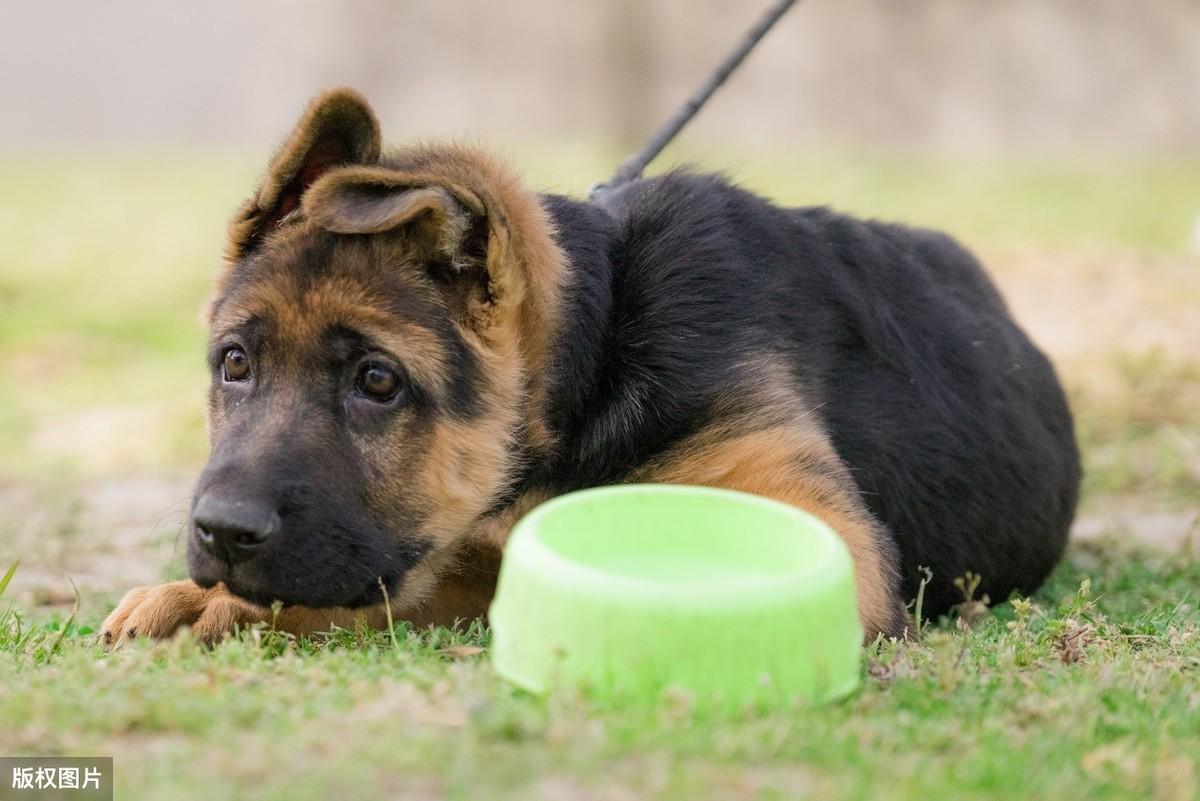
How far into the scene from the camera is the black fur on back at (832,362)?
5.16m

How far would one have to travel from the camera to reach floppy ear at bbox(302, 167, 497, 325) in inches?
185

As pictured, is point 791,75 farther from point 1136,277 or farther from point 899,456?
point 899,456

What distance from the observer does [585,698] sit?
371cm

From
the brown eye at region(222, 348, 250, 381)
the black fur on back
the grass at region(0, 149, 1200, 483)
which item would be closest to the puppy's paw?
the brown eye at region(222, 348, 250, 381)

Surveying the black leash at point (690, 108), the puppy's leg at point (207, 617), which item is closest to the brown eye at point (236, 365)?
the puppy's leg at point (207, 617)

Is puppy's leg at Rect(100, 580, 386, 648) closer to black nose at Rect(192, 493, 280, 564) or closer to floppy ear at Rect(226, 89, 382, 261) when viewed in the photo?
black nose at Rect(192, 493, 280, 564)

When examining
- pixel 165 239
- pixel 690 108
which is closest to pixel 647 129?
pixel 165 239

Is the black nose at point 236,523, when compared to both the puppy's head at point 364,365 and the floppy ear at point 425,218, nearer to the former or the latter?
the puppy's head at point 364,365

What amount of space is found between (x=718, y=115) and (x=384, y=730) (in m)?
24.0

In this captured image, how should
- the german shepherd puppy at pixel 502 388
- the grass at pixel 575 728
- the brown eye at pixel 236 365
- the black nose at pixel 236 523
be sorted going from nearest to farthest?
the grass at pixel 575 728
the black nose at pixel 236 523
the german shepherd puppy at pixel 502 388
the brown eye at pixel 236 365

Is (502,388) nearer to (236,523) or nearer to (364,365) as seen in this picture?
(364,365)

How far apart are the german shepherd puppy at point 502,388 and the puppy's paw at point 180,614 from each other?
0.01 m

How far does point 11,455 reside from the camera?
35.8ft

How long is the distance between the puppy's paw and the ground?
190mm
